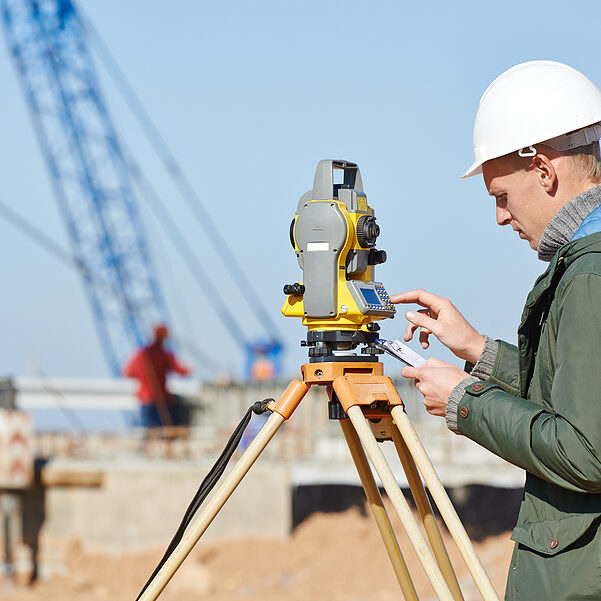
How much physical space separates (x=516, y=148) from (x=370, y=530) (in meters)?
12.3

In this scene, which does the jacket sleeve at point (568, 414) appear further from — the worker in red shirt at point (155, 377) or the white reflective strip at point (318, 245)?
the worker in red shirt at point (155, 377)

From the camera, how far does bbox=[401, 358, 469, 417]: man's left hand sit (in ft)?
7.48

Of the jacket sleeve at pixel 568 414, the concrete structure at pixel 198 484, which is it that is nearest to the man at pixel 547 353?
the jacket sleeve at pixel 568 414

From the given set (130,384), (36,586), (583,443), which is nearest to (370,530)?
(36,586)

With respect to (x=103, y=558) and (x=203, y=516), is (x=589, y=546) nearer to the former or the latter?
(x=203, y=516)

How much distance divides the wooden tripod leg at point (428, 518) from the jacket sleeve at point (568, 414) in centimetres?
71

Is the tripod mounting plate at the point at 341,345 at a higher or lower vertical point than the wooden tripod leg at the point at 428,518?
higher

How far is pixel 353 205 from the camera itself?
293cm

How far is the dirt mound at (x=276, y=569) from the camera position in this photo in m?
12.9

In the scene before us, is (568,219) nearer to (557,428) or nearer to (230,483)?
(557,428)

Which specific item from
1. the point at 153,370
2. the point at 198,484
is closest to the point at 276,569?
the point at 198,484

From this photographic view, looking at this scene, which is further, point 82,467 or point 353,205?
point 82,467

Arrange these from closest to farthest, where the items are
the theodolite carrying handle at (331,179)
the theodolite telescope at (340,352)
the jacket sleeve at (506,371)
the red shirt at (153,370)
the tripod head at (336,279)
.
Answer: the jacket sleeve at (506,371), the theodolite telescope at (340,352), the tripod head at (336,279), the theodolite carrying handle at (331,179), the red shirt at (153,370)

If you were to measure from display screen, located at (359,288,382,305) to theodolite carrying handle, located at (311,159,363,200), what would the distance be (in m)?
0.29
